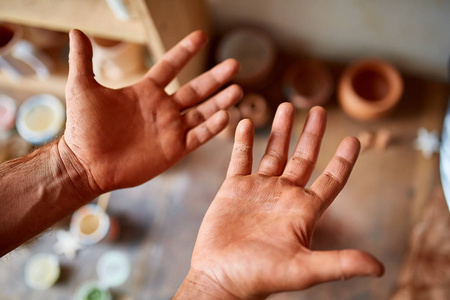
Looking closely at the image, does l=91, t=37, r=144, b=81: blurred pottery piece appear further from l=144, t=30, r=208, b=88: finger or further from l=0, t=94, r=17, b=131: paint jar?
l=0, t=94, r=17, b=131: paint jar

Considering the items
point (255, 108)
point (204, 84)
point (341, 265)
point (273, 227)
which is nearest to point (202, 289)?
point (273, 227)

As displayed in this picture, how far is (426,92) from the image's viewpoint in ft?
6.29

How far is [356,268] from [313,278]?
0.34 ft

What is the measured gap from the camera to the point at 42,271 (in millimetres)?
1725

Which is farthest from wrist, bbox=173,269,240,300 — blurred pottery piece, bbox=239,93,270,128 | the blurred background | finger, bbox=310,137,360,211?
blurred pottery piece, bbox=239,93,270,128

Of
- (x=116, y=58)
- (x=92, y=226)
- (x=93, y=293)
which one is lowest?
(x=93, y=293)

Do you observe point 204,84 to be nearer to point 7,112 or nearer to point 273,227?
point 273,227

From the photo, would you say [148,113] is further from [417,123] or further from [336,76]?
[417,123]

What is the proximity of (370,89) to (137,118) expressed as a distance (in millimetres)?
1299

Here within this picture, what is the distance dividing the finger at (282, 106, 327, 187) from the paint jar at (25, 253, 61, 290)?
1361 mm

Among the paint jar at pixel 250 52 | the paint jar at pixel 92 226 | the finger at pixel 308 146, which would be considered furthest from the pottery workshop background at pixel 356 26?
the paint jar at pixel 92 226

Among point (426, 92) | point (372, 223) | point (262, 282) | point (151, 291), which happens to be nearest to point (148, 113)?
point (262, 282)

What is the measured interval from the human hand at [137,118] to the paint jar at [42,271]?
2.71 feet

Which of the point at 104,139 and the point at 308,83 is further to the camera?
the point at 308,83
